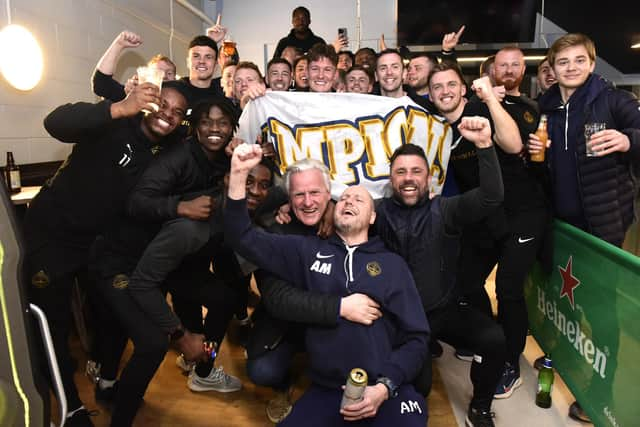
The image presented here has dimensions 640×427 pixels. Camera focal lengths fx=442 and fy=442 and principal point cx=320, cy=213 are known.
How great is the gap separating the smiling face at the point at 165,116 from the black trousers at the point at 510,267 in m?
1.72

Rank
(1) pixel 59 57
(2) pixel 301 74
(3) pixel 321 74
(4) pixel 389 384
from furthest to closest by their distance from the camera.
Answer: (1) pixel 59 57
(2) pixel 301 74
(3) pixel 321 74
(4) pixel 389 384

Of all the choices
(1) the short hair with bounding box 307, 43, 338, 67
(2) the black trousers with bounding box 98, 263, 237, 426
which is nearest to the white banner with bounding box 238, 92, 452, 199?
(1) the short hair with bounding box 307, 43, 338, 67

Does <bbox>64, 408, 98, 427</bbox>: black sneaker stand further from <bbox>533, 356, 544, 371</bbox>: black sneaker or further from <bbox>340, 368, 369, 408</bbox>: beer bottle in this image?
<bbox>533, 356, 544, 371</bbox>: black sneaker

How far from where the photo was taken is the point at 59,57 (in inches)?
151

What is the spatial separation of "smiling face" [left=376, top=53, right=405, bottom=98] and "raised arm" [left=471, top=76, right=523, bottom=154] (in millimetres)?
796

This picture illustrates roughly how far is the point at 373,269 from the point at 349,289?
5.0 inches

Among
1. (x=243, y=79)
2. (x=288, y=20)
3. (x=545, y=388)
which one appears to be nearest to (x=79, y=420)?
(x=243, y=79)

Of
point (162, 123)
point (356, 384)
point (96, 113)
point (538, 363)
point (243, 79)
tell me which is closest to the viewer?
point (356, 384)

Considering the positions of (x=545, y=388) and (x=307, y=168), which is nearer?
(x=307, y=168)

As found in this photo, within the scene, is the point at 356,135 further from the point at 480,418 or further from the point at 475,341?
the point at 480,418

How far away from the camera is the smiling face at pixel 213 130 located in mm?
2225

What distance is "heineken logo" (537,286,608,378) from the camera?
1974 millimetres

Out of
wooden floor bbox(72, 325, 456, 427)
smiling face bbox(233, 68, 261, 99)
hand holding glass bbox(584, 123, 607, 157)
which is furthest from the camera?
smiling face bbox(233, 68, 261, 99)

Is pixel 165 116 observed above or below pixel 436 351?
above
